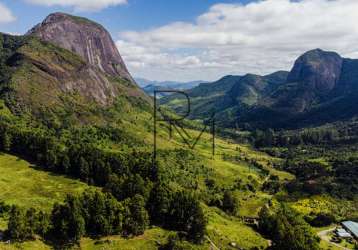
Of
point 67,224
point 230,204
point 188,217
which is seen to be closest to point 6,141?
point 67,224

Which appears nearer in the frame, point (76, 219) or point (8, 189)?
point (76, 219)

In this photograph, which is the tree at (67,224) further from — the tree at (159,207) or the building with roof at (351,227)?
the building with roof at (351,227)

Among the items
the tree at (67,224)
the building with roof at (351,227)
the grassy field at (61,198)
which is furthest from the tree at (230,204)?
the tree at (67,224)

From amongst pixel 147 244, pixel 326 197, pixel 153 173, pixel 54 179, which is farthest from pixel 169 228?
pixel 326 197

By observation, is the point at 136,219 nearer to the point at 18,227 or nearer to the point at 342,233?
the point at 18,227

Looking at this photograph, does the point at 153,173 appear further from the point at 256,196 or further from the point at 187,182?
the point at 256,196
